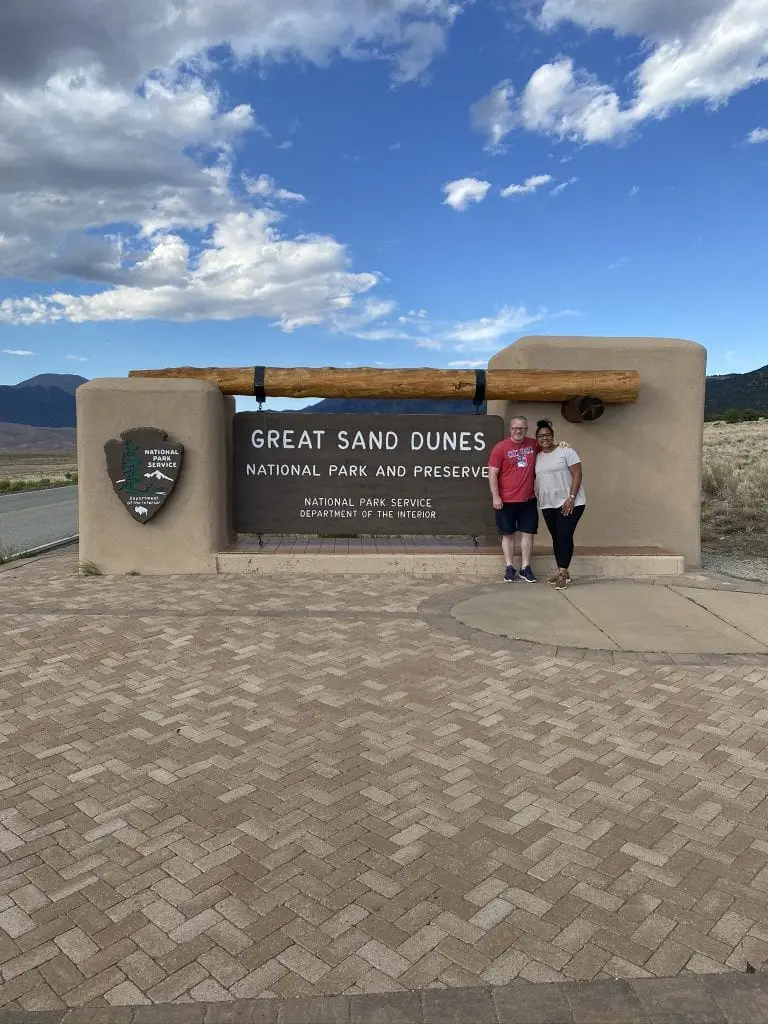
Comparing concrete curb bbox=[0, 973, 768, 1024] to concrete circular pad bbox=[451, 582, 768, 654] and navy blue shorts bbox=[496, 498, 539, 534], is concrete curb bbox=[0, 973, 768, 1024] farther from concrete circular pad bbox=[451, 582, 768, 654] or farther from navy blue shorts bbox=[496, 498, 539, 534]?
navy blue shorts bbox=[496, 498, 539, 534]

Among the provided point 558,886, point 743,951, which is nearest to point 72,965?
point 558,886

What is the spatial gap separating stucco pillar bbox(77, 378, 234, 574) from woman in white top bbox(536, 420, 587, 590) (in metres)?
3.74

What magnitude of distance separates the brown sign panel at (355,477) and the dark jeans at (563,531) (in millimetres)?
1206

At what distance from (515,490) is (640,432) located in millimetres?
2032

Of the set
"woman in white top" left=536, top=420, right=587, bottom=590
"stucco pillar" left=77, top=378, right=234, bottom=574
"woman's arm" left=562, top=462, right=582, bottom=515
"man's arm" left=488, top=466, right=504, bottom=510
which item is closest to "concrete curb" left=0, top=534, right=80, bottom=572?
"stucco pillar" left=77, top=378, right=234, bottom=574

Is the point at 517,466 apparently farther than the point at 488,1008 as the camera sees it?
Yes

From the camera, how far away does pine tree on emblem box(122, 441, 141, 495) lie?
8.31m

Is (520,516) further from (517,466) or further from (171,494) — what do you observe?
(171,494)

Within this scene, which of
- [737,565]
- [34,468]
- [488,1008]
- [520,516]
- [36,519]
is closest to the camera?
[488,1008]

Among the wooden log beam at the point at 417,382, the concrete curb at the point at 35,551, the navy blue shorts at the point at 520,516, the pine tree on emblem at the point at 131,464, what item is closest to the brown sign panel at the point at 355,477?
the wooden log beam at the point at 417,382

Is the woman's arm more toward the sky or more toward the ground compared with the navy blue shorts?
more toward the sky

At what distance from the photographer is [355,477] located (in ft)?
29.3

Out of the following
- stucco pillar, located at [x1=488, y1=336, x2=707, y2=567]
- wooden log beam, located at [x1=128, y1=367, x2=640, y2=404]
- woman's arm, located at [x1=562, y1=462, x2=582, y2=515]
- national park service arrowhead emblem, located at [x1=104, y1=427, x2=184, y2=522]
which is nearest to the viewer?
woman's arm, located at [x1=562, y1=462, x2=582, y2=515]

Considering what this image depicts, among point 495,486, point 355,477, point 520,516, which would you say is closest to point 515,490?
point 495,486
